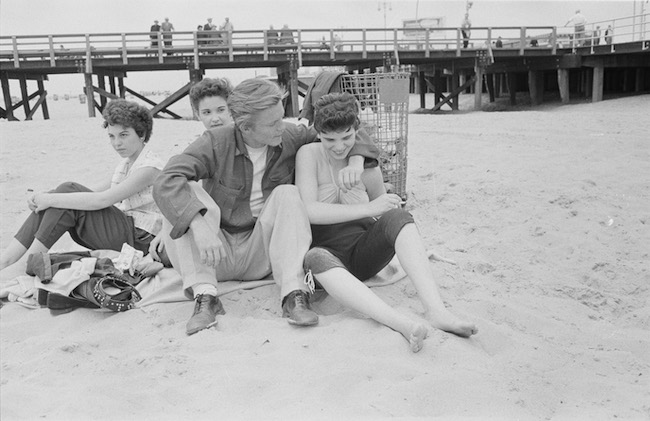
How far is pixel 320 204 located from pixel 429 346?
0.90m

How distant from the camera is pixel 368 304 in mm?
2656

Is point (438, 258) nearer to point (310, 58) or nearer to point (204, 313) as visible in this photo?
point (204, 313)

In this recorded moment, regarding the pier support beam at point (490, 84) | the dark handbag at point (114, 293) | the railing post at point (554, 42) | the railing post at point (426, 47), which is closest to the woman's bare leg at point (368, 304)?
the dark handbag at point (114, 293)

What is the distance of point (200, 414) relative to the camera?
6.77 feet

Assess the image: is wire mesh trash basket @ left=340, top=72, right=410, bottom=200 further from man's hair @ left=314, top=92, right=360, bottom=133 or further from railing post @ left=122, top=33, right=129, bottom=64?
railing post @ left=122, top=33, right=129, bottom=64

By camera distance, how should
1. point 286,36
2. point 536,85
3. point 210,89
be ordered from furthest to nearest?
point 536,85
point 286,36
point 210,89

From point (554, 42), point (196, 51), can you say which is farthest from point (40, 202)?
point (554, 42)

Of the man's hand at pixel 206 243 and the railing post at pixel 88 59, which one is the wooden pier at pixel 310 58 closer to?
the railing post at pixel 88 59

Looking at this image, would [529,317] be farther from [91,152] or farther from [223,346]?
[91,152]

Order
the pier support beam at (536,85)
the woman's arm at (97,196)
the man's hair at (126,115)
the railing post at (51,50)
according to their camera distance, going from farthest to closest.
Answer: the pier support beam at (536,85), the railing post at (51,50), the man's hair at (126,115), the woman's arm at (97,196)

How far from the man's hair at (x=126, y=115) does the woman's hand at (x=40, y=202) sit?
528 mm

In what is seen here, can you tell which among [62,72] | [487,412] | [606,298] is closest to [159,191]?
[487,412]

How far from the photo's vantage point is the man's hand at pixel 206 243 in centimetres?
276

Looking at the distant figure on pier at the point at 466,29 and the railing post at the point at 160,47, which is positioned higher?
the distant figure on pier at the point at 466,29
